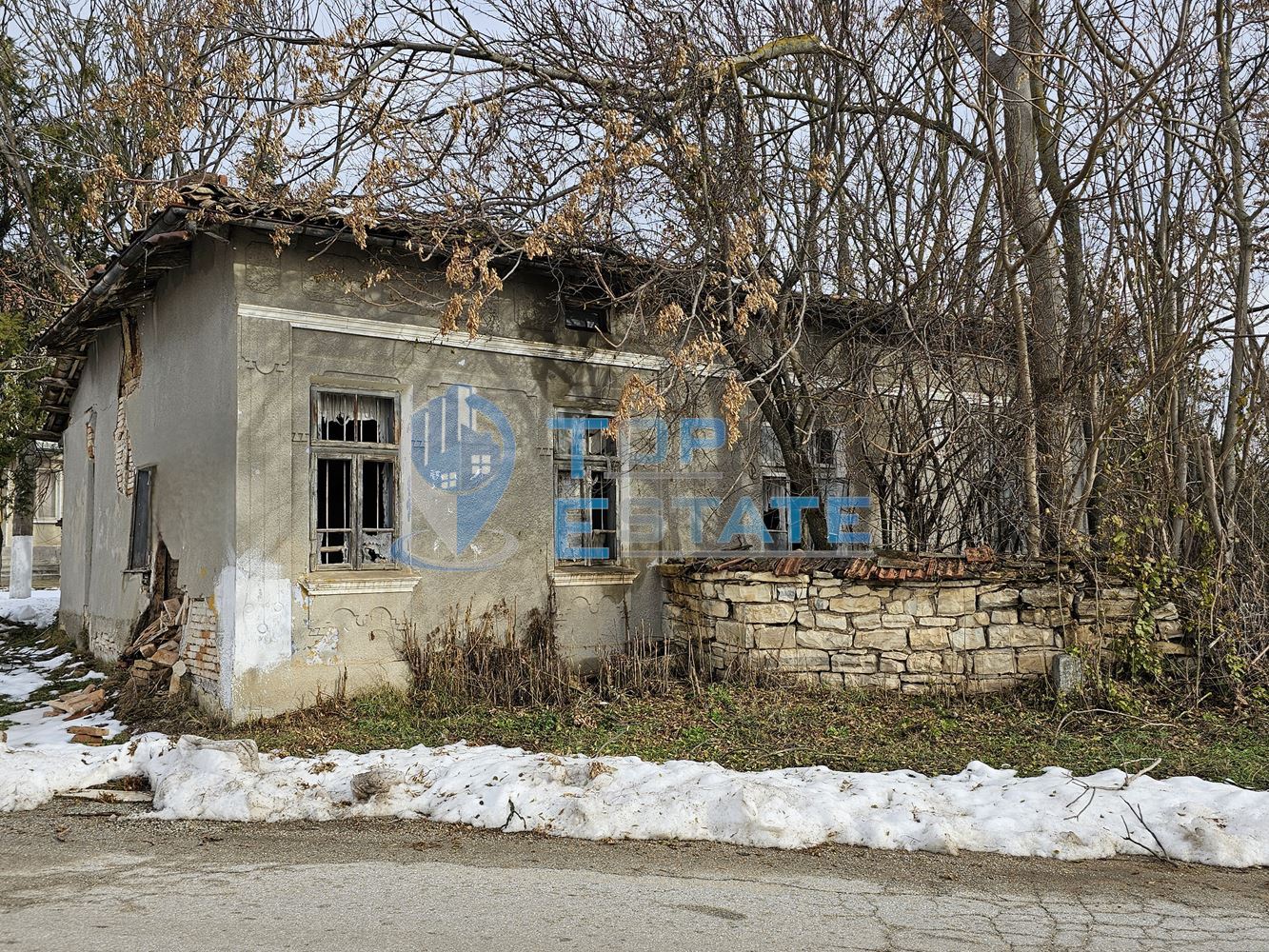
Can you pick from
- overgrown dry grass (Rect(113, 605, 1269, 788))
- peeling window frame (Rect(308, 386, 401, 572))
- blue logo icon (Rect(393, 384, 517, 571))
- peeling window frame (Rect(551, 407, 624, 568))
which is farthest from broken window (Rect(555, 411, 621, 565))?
peeling window frame (Rect(308, 386, 401, 572))

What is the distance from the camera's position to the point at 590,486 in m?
9.80

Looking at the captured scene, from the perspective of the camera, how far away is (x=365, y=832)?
206 inches

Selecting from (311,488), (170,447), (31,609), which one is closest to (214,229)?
(311,488)

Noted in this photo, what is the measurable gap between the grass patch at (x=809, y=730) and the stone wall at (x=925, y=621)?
0.90 feet

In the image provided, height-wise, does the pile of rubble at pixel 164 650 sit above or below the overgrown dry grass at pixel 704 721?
above

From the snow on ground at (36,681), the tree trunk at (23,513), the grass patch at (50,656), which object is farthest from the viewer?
the tree trunk at (23,513)

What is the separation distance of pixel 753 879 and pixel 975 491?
5.98 m

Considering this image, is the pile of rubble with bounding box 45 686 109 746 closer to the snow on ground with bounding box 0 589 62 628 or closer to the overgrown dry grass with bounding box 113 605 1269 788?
the overgrown dry grass with bounding box 113 605 1269 788

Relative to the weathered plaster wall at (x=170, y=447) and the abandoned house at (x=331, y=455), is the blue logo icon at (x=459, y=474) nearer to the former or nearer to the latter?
the abandoned house at (x=331, y=455)

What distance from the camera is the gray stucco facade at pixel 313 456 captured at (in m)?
7.88

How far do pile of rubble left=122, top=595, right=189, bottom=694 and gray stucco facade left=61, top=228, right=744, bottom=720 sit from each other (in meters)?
0.29

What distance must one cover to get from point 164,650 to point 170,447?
1999 millimetres

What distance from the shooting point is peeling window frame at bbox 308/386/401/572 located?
816 centimetres

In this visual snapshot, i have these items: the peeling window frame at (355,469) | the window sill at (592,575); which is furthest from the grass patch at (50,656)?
the window sill at (592,575)
